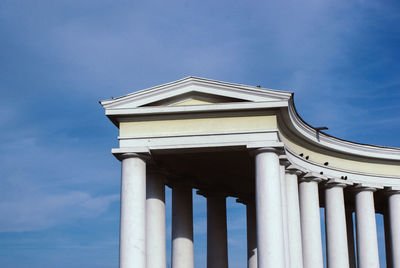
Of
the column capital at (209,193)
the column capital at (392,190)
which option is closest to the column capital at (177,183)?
the column capital at (209,193)

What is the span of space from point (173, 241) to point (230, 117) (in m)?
25.9

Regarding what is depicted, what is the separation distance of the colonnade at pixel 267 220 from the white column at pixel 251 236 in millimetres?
156

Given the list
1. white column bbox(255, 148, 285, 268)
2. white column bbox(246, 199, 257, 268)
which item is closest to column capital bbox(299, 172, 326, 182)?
white column bbox(255, 148, 285, 268)

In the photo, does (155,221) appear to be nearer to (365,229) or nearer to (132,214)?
(132,214)

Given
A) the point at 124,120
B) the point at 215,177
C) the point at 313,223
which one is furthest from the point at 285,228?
the point at 215,177

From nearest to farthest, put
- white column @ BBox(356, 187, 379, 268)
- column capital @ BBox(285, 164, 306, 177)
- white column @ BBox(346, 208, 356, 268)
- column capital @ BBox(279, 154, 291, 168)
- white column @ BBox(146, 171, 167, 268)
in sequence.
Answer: column capital @ BBox(279, 154, 291, 168) → white column @ BBox(146, 171, 167, 268) → column capital @ BBox(285, 164, 306, 177) → white column @ BBox(356, 187, 379, 268) → white column @ BBox(346, 208, 356, 268)

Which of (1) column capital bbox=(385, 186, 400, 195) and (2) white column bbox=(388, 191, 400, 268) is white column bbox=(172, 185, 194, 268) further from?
(2) white column bbox=(388, 191, 400, 268)

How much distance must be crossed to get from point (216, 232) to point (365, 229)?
22179mm

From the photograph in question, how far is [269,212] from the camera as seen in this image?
7106 centimetres

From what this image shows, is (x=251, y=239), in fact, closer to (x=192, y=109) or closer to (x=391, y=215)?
(x=391, y=215)

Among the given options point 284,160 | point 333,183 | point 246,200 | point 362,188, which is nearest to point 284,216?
point 284,160

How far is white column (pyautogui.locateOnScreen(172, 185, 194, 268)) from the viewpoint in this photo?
93312 millimetres

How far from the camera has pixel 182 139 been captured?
7556 centimetres

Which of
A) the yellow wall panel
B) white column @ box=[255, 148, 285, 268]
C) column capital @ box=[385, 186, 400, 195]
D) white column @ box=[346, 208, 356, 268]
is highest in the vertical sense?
the yellow wall panel
